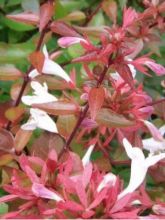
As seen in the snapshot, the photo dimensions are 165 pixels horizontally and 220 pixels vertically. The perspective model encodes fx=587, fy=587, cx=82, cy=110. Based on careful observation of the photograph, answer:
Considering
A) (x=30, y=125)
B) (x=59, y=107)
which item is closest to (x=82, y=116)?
(x=59, y=107)

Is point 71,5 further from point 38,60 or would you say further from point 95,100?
point 95,100

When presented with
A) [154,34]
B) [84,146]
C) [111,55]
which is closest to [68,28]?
A: [111,55]

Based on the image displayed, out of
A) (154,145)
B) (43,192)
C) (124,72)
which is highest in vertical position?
(124,72)

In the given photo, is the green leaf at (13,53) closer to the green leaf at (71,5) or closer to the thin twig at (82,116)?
the green leaf at (71,5)

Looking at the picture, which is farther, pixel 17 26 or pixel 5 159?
pixel 17 26

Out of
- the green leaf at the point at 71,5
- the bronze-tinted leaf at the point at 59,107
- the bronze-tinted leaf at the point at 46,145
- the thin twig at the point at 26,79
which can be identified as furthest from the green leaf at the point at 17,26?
the bronze-tinted leaf at the point at 59,107

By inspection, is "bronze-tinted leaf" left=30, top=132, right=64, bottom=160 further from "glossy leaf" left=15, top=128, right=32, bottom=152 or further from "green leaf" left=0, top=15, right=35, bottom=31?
"green leaf" left=0, top=15, right=35, bottom=31

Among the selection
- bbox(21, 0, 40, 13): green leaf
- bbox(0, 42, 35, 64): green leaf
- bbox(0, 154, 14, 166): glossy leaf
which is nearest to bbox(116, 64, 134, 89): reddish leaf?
bbox(0, 154, 14, 166): glossy leaf
